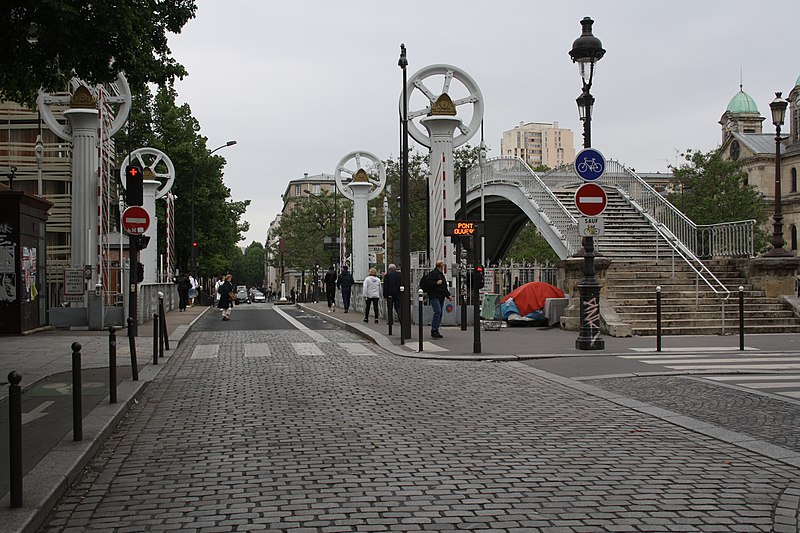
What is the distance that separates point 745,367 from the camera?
44.5 ft

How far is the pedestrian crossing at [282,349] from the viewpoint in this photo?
54.6 ft

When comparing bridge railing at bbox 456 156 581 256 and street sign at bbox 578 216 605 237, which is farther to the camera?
bridge railing at bbox 456 156 581 256

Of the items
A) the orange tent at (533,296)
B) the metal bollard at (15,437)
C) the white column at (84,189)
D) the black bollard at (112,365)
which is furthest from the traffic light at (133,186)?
the orange tent at (533,296)

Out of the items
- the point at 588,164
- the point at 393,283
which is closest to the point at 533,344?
the point at 588,164

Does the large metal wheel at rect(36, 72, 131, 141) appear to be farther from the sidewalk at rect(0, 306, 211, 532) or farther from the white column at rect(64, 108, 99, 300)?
the sidewalk at rect(0, 306, 211, 532)

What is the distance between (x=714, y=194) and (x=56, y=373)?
154 feet

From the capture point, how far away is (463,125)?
26.7 m

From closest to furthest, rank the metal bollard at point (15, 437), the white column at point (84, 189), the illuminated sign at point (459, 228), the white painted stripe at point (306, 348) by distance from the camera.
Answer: the metal bollard at point (15, 437) → the white painted stripe at point (306, 348) → the illuminated sign at point (459, 228) → the white column at point (84, 189)

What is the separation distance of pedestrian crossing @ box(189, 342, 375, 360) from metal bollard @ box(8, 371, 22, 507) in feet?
35.7

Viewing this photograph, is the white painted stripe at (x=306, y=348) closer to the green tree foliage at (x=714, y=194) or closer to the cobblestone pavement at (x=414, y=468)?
the cobblestone pavement at (x=414, y=468)

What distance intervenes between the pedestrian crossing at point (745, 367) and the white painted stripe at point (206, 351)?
7.74m

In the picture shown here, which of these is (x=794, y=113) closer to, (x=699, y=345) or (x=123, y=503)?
(x=699, y=345)

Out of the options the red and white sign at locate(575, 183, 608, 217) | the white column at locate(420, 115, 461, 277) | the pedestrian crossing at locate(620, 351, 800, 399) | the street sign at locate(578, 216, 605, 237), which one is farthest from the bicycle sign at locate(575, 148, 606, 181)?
the white column at locate(420, 115, 461, 277)

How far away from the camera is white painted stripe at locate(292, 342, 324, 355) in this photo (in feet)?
55.7
